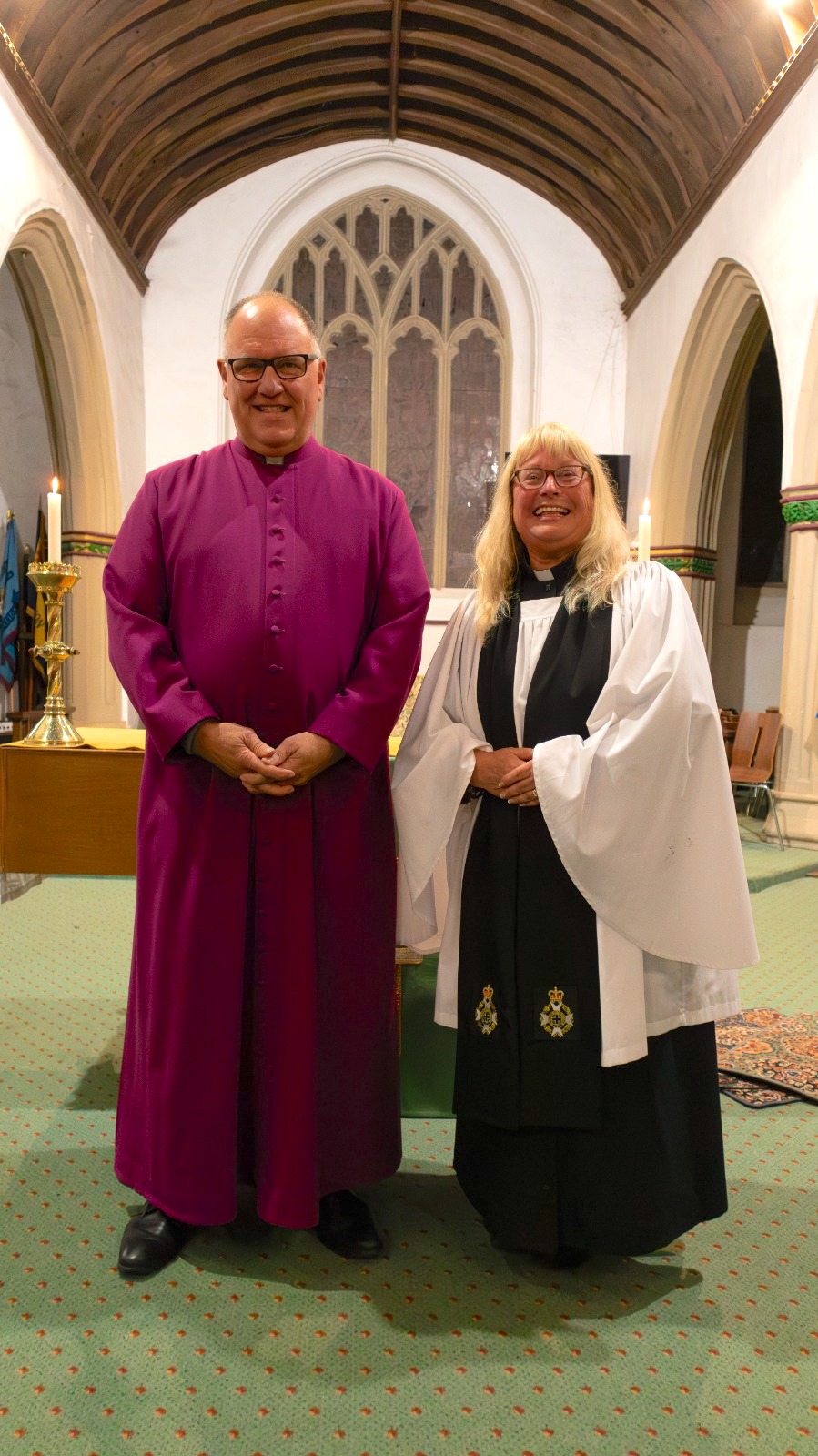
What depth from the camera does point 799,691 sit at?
21.3ft

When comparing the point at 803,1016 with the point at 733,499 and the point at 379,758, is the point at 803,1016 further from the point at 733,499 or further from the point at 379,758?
the point at 733,499

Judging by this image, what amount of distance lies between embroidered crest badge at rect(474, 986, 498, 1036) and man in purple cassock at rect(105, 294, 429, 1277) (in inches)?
7.9

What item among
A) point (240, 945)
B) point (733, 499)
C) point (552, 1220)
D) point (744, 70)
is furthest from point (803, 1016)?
point (733, 499)

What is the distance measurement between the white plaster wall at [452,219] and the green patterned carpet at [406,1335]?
26.5 ft

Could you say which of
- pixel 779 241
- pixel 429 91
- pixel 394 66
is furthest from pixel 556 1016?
pixel 429 91

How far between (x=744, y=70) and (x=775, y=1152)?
6735 mm

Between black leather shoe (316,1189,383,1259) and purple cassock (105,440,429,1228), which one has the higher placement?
purple cassock (105,440,429,1228)

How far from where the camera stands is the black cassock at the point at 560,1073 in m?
2.07

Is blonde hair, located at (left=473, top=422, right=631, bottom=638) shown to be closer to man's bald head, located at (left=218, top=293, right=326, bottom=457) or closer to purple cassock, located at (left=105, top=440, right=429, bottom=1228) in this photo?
purple cassock, located at (left=105, top=440, right=429, bottom=1228)

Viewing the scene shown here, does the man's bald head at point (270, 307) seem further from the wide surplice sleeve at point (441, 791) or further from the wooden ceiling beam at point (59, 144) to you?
the wooden ceiling beam at point (59, 144)

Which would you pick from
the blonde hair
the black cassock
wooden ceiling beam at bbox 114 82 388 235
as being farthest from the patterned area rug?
wooden ceiling beam at bbox 114 82 388 235

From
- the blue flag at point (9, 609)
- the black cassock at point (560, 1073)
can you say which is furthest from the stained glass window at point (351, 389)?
the black cassock at point (560, 1073)

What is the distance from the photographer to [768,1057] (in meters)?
3.39

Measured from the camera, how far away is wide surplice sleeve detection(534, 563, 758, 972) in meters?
2.05
